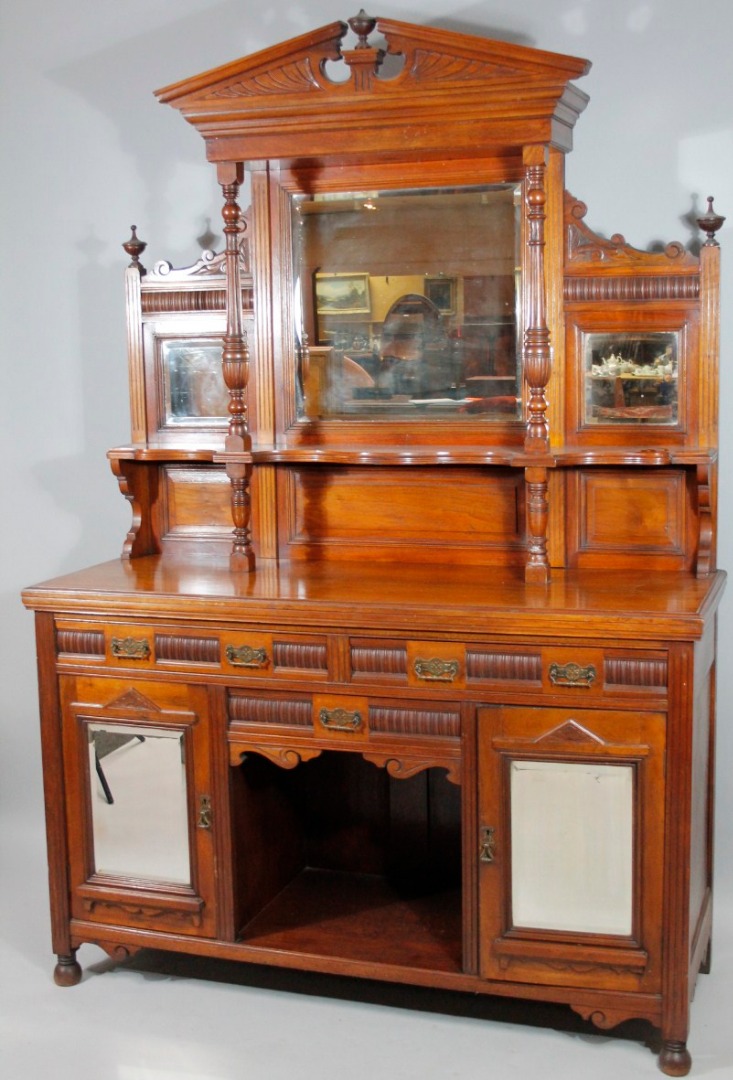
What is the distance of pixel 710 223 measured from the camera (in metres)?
3.25

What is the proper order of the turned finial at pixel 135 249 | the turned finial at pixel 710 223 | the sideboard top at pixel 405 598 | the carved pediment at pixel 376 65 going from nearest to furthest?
the sideboard top at pixel 405 598, the carved pediment at pixel 376 65, the turned finial at pixel 710 223, the turned finial at pixel 135 249

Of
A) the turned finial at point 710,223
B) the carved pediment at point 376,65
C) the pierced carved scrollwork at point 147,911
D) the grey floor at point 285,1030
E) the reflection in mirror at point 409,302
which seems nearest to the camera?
the grey floor at point 285,1030

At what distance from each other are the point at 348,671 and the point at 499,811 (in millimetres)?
483

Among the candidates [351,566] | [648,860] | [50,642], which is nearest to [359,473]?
[351,566]

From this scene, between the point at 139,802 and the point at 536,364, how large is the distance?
4.93 feet

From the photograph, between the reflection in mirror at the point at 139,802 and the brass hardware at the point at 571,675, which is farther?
the reflection in mirror at the point at 139,802

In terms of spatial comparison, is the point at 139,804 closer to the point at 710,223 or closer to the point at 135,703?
the point at 135,703

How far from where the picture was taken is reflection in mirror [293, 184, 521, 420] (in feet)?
11.3

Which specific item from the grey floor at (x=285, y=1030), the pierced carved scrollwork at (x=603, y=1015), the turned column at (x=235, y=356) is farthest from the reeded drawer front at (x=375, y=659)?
the grey floor at (x=285, y=1030)

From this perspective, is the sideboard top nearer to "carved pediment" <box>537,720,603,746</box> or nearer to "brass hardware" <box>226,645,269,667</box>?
"brass hardware" <box>226,645,269,667</box>

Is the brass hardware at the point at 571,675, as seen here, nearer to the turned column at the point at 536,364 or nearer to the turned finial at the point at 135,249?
the turned column at the point at 536,364

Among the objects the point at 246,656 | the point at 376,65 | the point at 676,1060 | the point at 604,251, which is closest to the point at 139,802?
the point at 246,656

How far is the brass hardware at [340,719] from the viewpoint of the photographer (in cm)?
313

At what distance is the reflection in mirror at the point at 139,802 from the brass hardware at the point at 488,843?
0.78 metres
